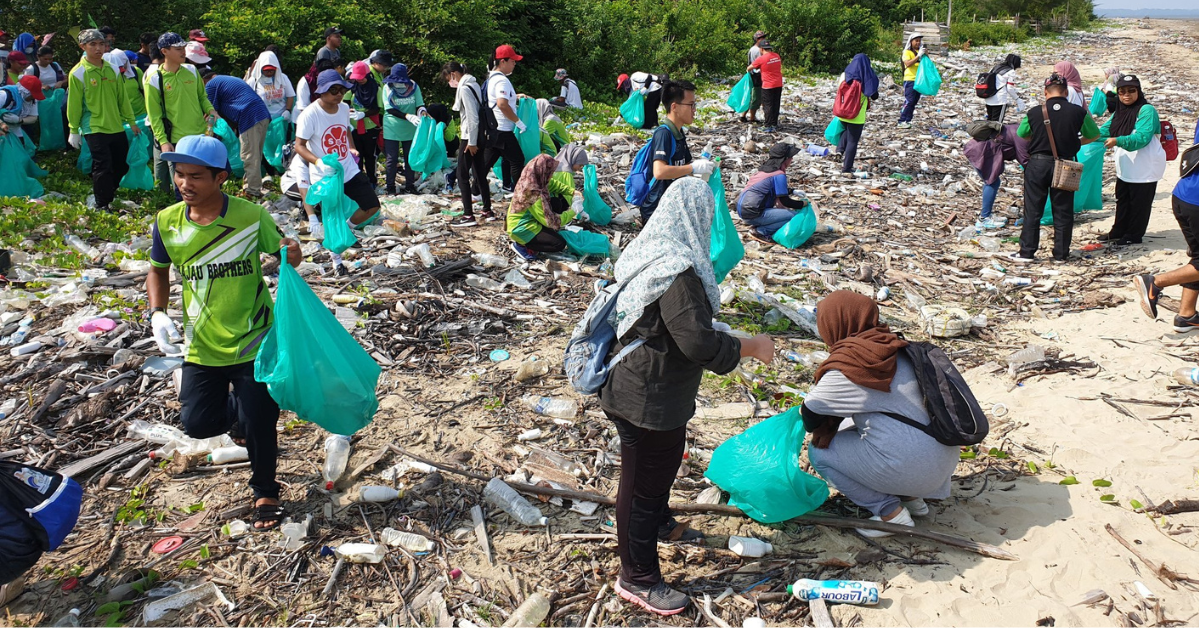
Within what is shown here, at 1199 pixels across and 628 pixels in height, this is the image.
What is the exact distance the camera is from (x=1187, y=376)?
510 cm

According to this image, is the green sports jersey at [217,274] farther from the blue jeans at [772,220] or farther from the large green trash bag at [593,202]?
the blue jeans at [772,220]

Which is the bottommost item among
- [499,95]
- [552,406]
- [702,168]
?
[552,406]

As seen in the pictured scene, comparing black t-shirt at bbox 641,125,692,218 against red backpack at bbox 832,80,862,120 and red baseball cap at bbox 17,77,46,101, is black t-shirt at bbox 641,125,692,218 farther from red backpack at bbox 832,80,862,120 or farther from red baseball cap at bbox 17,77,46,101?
red baseball cap at bbox 17,77,46,101

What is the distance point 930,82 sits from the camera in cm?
1388

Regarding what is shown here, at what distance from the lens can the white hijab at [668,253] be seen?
2787 millimetres

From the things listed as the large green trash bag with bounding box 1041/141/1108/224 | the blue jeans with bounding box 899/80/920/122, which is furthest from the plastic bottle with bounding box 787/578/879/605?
the blue jeans with bounding box 899/80/920/122

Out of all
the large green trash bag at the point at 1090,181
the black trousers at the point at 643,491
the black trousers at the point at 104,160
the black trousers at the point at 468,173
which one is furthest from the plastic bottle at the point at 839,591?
the black trousers at the point at 104,160

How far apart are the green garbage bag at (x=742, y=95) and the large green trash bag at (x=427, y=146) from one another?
657 centimetres

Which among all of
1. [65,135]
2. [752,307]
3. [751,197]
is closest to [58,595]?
[752,307]

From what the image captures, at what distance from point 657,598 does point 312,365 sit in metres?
1.85

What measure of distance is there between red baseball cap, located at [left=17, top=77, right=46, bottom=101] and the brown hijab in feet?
32.7

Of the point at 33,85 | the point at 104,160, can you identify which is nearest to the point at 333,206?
the point at 104,160

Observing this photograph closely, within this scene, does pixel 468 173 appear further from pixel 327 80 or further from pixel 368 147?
pixel 327 80

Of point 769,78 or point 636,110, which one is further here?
point 769,78
